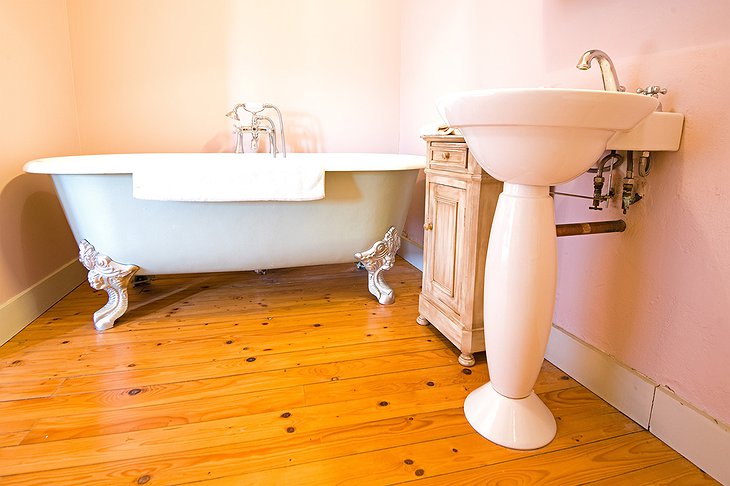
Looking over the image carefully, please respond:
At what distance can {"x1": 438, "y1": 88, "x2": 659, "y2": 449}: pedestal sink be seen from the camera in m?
0.84

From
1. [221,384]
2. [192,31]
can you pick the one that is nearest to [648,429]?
[221,384]

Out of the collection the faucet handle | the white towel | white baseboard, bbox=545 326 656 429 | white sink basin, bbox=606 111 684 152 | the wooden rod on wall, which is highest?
the faucet handle

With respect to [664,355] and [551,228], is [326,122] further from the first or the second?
[664,355]

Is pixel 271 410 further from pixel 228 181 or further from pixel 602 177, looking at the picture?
pixel 602 177

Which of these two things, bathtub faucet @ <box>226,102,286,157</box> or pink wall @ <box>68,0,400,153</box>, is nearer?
pink wall @ <box>68,0,400,153</box>

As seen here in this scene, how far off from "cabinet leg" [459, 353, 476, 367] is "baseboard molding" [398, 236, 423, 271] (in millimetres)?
1061

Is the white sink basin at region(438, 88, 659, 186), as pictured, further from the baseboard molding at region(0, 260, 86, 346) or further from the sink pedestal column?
the baseboard molding at region(0, 260, 86, 346)

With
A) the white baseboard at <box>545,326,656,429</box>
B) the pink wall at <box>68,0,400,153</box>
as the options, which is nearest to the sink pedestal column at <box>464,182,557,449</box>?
the white baseboard at <box>545,326,656,429</box>

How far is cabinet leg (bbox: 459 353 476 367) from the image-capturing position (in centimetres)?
143

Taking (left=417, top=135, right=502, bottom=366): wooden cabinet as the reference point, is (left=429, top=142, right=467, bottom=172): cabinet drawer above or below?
above

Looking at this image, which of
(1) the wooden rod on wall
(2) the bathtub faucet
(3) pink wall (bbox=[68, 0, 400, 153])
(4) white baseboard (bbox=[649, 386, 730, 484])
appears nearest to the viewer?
(4) white baseboard (bbox=[649, 386, 730, 484])

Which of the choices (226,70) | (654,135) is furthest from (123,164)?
(654,135)

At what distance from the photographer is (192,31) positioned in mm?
2396

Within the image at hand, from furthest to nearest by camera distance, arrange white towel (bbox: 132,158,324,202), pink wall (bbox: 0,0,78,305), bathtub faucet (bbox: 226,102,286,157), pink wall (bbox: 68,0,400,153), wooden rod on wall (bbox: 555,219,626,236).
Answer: bathtub faucet (bbox: 226,102,286,157)
pink wall (bbox: 68,0,400,153)
pink wall (bbox: 0,0,78,305)
white towel (bbox: 132,158,324,202)
wooden rod on wall (bbox: 555,219,626,236)
